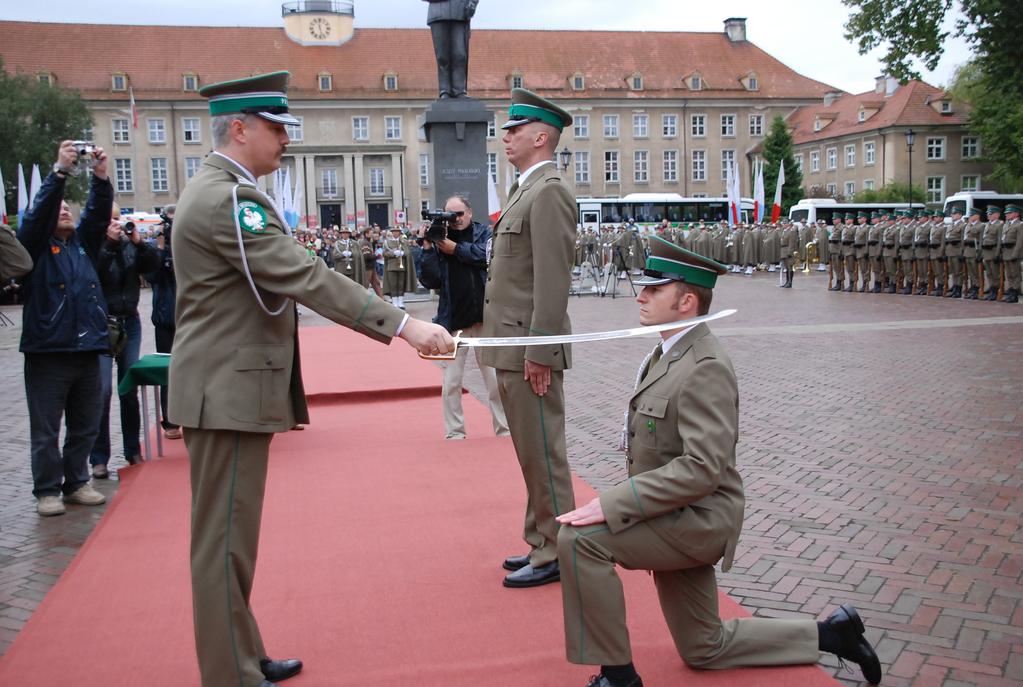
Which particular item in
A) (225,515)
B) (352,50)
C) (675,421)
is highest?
(352,50)

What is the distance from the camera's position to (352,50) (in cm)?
6975

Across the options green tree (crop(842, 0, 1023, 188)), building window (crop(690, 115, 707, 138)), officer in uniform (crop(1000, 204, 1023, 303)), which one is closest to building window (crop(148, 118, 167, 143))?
building window (crop(690, 115, 707, 138))

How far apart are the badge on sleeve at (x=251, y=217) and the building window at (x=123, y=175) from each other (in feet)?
221

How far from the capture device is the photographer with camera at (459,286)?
6852 mm

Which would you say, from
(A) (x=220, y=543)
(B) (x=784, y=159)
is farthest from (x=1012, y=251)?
(B) (x=784, y=159)

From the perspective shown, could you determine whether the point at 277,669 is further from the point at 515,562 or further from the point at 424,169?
the point at 424,169

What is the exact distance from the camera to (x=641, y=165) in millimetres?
73125

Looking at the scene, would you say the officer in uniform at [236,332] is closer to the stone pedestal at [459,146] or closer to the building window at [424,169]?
the stone pedestal at [459,146]

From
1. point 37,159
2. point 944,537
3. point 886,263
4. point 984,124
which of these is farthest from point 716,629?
point 984,124

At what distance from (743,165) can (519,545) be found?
237ft

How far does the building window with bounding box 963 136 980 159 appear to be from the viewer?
63.0 metres

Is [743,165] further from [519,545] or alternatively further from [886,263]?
[519,545]

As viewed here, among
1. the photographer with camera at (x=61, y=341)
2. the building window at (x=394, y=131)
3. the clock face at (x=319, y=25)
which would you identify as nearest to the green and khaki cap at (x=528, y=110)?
the photographer with camera at (x=61, y=341)

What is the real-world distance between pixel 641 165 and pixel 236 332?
72095 millimetres
